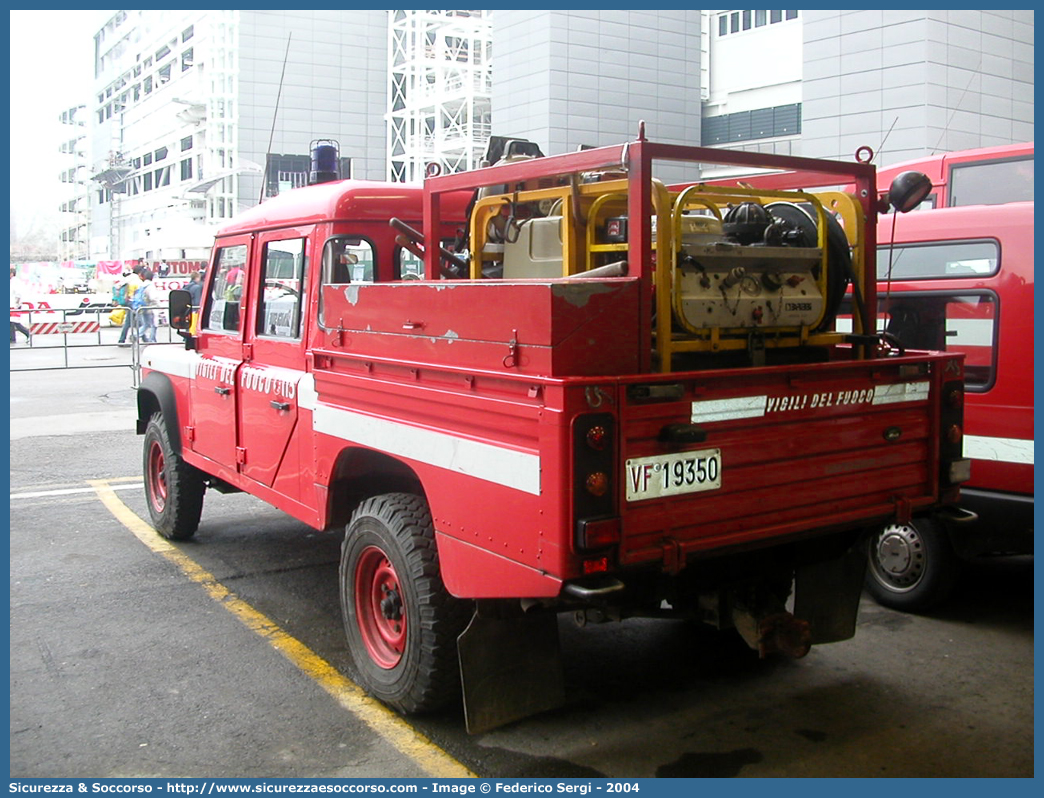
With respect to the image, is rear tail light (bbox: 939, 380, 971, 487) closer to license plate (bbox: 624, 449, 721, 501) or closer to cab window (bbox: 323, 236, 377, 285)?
license plate (bbox: 624, 449, 721, 501)

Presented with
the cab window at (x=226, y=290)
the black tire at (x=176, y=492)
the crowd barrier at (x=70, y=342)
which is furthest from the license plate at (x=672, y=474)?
the crowd barrier at (x=70, y=342)

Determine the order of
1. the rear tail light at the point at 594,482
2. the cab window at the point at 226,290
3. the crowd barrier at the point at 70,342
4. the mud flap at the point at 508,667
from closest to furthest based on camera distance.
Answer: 1. the rear tail light at the point at 594,482
2. the mud flap at the point at 508,667
3. the cab window at the point at 226,290
4. the crowd barrier at the point at 70,342

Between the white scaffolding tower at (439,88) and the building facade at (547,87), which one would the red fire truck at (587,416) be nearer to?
the building facade at (547,87)

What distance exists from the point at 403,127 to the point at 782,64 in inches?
716

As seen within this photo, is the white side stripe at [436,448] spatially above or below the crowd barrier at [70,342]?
below

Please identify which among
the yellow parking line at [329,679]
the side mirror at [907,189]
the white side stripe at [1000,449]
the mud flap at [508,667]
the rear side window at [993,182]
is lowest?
the yellow parking line at [329,679]

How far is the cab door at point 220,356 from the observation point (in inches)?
228

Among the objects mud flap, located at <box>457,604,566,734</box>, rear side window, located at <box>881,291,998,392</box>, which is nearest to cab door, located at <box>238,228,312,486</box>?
mud flap, located at <box>457,604,566,734</box>

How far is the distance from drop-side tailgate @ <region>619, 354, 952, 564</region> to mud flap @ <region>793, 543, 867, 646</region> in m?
0.42

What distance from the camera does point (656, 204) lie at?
3.64 metres

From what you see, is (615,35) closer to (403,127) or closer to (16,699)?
(403,127)

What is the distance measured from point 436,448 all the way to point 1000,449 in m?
3.13

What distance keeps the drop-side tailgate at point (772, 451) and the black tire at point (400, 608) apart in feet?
3.27

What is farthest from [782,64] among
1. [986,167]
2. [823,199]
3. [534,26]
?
[823,199]
